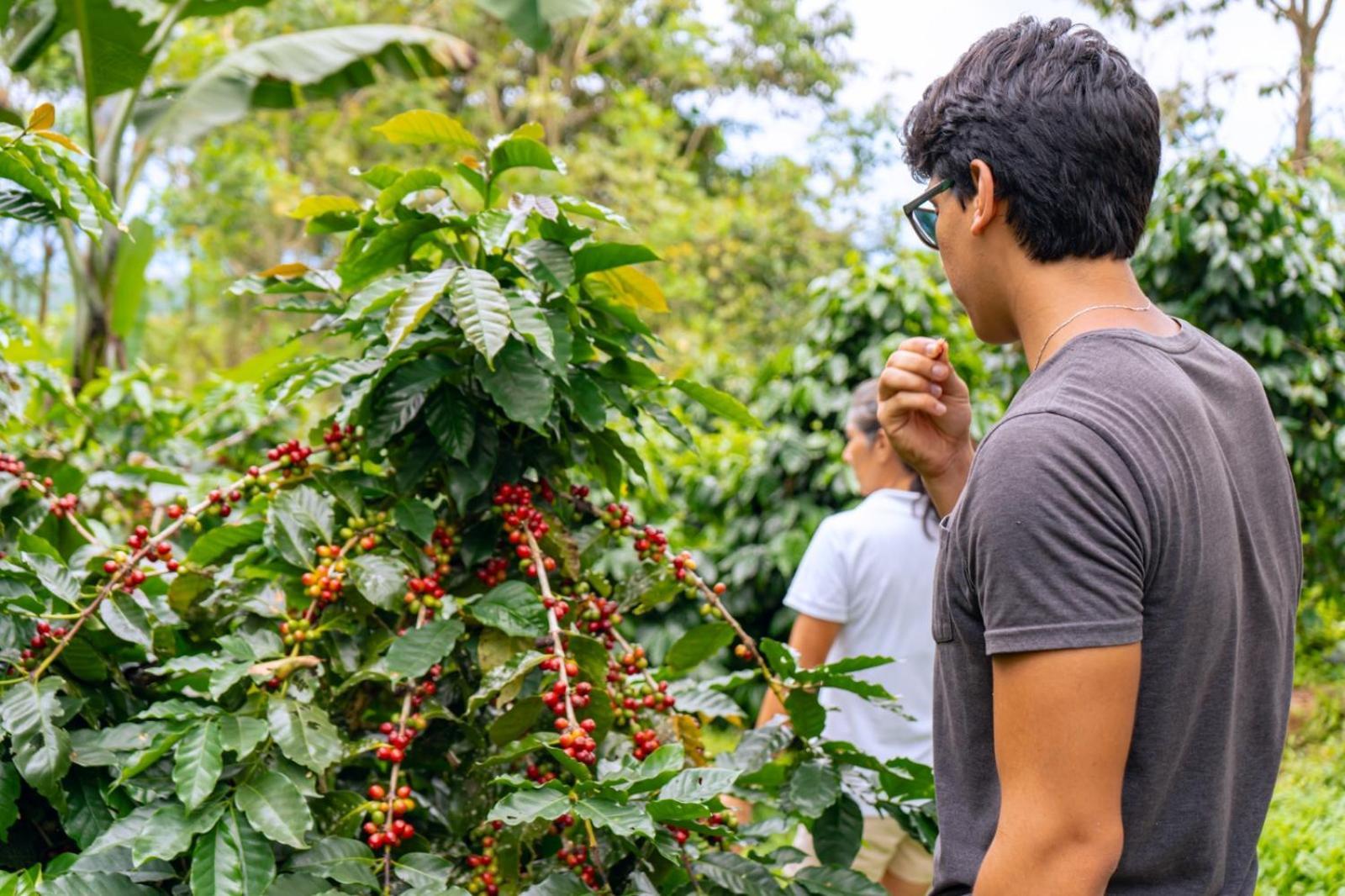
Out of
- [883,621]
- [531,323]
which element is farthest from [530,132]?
[883,621]

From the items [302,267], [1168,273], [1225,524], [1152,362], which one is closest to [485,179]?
[302,267]

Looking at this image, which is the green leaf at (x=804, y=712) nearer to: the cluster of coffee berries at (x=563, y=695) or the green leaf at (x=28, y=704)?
the cluster of coffee berries at (x=563, y=695)

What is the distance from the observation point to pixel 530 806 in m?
1.32

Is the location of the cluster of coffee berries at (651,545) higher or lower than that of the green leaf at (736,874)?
higher

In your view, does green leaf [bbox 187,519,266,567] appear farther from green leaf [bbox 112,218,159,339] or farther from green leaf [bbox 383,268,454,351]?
green leaf [bbox 112,218,159,339]

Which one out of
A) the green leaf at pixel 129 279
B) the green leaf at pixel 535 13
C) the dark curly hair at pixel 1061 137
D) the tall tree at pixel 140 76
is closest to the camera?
the dark curly hair at pixel 1061 137

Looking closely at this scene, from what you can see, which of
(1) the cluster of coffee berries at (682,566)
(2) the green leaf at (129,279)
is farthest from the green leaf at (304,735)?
(2) the green leaf at (129,279)

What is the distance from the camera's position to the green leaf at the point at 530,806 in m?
1.30

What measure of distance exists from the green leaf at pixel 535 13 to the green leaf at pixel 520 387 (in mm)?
3944

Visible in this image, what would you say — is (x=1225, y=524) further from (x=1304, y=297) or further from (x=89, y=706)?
(x=1304, y=297)

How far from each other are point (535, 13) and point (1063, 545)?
4869 mm

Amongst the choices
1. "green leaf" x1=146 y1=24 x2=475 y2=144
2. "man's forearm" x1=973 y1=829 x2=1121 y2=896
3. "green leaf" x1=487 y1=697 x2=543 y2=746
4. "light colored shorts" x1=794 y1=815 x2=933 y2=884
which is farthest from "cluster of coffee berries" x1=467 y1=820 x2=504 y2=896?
"green leaf" x1=146 y1=24 x2=475 y2=144

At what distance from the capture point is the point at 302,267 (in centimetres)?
185

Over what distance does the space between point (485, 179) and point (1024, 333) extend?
868 millimetres
